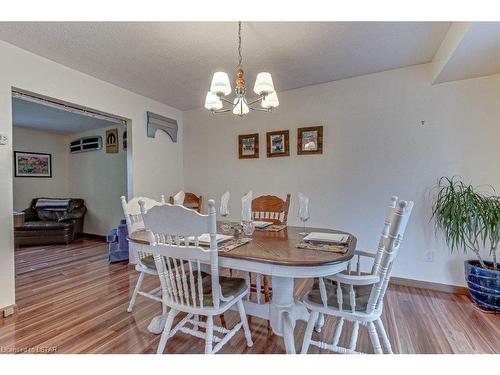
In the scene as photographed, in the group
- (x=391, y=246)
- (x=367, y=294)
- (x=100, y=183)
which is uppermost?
(x=100, y=183)

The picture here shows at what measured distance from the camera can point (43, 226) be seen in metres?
4.47

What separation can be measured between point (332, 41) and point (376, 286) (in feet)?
6.59

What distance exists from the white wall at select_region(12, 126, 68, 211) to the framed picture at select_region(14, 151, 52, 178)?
0.26 ft

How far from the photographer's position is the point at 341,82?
3.04m

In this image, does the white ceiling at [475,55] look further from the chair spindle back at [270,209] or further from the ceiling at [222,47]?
the chair spindle back at [270,209]

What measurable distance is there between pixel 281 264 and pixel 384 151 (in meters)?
2.23

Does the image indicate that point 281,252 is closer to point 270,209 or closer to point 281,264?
point 281,264

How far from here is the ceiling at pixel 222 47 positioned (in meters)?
2.01

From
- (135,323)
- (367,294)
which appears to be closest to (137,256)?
(135,323)

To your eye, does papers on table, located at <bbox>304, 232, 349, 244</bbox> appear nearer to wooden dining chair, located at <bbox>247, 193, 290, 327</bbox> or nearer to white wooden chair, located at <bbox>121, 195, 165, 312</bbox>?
wooden dining chair, located at <bbox>247, 193, 290, 327</bbox>

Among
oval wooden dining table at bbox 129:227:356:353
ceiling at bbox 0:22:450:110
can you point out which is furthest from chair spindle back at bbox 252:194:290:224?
ceiling at bbox 0:22:450:110
